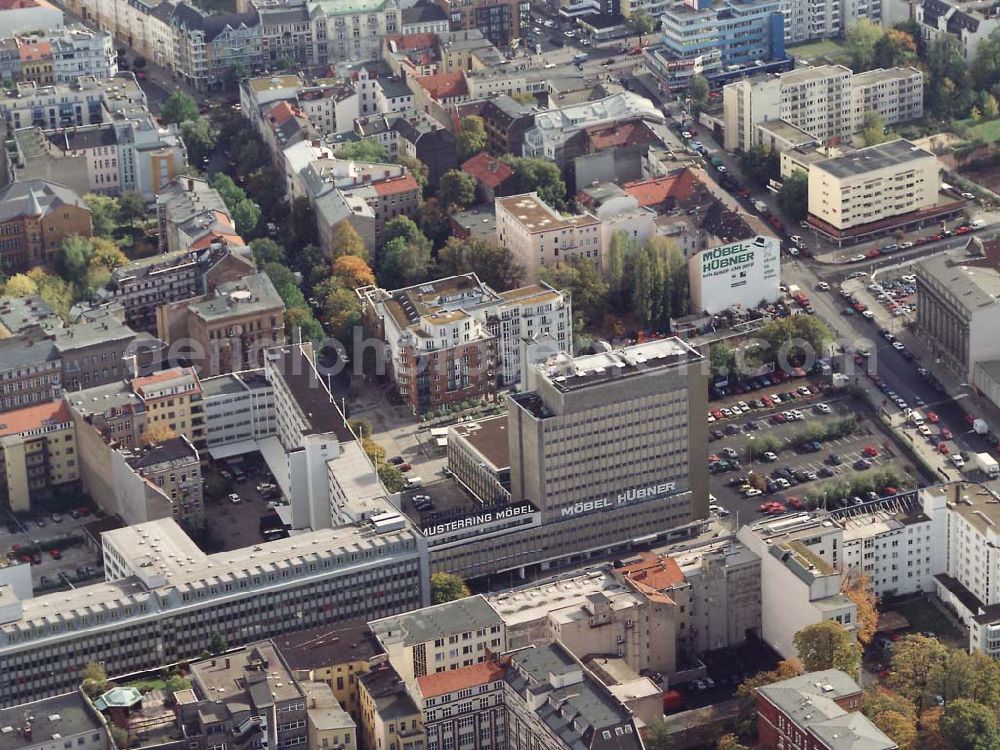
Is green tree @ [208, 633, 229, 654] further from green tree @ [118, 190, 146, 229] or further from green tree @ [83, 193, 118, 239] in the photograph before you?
green tree @ [118, 190, 146, 229]

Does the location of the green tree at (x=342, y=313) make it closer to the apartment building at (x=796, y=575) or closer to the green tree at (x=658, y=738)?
the apartment building at (x=796, y=575)

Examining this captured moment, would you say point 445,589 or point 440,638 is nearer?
point 440,638

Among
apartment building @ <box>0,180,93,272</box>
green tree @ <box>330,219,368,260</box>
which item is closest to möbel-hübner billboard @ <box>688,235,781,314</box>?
green tree @ <box>330,219,368,260</box>

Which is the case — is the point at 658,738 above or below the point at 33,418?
below

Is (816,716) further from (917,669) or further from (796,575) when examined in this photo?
(796,575)

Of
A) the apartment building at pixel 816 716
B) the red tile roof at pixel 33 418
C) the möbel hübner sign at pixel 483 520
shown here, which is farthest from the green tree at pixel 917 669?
the red tile roof at pixel 33 418

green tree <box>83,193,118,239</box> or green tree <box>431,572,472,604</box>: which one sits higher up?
green tree <box>83,193,118,239</box>

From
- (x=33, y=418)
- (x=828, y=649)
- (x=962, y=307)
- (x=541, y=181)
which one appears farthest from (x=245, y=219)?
(x=828, y=649)
